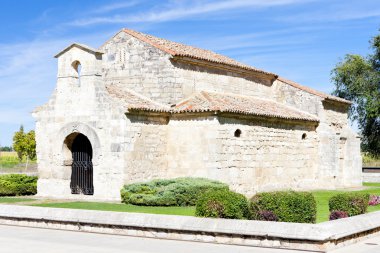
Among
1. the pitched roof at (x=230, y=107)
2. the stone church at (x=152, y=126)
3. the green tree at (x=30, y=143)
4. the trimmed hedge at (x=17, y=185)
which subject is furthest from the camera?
the green tree at (x=30, y=143)

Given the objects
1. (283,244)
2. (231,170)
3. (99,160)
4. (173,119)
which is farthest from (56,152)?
(283,244)

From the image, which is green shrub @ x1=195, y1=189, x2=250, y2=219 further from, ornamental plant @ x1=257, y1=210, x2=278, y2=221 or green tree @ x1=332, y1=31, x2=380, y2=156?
green tree @ x1=332, y1=31, x2=380, y2=156

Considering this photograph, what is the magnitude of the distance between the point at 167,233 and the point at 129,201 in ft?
25.4

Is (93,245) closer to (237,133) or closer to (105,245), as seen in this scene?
(105,245)

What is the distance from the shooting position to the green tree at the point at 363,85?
4509 cm

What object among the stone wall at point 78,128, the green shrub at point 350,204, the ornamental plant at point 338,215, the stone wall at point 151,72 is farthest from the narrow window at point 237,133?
the ornamental plant at point 338,215

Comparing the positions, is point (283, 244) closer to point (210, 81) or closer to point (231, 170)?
point (231, 170)

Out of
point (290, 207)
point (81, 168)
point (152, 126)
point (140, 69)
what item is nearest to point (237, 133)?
point (152, 126)

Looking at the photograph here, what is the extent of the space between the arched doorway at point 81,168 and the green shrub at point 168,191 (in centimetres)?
357

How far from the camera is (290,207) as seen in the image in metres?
13.5

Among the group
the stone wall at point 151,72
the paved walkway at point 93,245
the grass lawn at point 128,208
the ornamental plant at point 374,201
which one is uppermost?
the stone wall at point 151,72

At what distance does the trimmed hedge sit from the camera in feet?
83.7

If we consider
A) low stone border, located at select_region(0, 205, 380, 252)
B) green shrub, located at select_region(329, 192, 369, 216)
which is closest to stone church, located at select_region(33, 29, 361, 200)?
low stone border, located at select_region(0, 205, 380, 252)

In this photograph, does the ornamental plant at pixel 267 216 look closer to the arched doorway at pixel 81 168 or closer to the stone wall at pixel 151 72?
the stone wall at pixel 151 72
